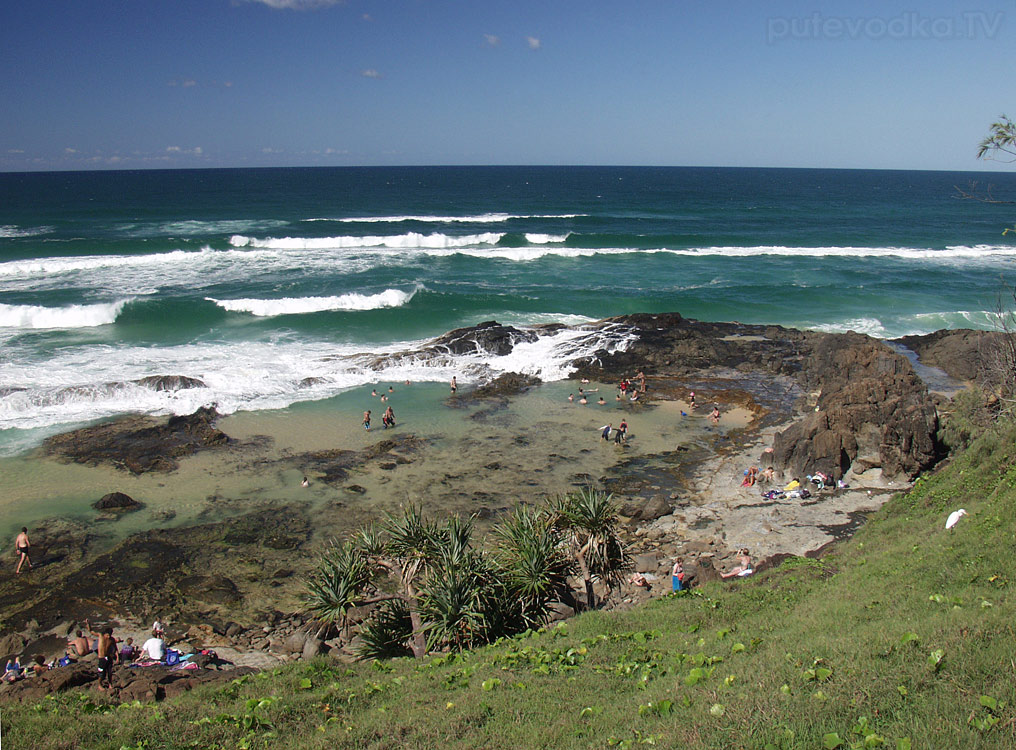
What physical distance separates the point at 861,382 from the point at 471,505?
586 inches

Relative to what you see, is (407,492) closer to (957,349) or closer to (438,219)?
(957,349)

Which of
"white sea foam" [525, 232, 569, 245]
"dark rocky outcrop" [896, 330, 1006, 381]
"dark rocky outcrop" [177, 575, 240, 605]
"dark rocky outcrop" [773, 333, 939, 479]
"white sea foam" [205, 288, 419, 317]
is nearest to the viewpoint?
"dark rocky outcrop" [177, 575, 240, 605]

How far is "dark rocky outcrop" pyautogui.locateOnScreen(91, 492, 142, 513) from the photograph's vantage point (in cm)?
2089

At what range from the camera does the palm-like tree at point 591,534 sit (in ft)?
44.7

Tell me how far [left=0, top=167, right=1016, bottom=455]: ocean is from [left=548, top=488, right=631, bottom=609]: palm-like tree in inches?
756

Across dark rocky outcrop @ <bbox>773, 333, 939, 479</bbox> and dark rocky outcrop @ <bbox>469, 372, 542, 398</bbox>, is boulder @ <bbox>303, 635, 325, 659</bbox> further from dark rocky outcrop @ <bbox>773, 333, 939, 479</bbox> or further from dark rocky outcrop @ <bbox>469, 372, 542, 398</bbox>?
dark rocky outcrop @ <bbox>469, 372, 542, 398</bbox>

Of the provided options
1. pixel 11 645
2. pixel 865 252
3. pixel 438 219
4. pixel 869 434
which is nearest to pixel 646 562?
pixel 869 434

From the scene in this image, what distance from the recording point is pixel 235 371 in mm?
32562

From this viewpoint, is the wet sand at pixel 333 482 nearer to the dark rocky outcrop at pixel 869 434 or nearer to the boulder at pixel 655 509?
the boulder at pixel 655 509

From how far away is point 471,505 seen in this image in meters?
21.3

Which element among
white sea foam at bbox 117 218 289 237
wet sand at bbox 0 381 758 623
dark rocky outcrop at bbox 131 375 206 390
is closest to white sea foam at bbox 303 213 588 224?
white sea foam at bbox 117 218 289 237

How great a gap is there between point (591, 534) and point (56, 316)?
129 feet

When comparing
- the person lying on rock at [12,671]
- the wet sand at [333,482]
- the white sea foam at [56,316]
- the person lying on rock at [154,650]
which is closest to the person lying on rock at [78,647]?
the person lying on rock at [12,671]

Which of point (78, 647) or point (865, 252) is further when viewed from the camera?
point (865, 252)
